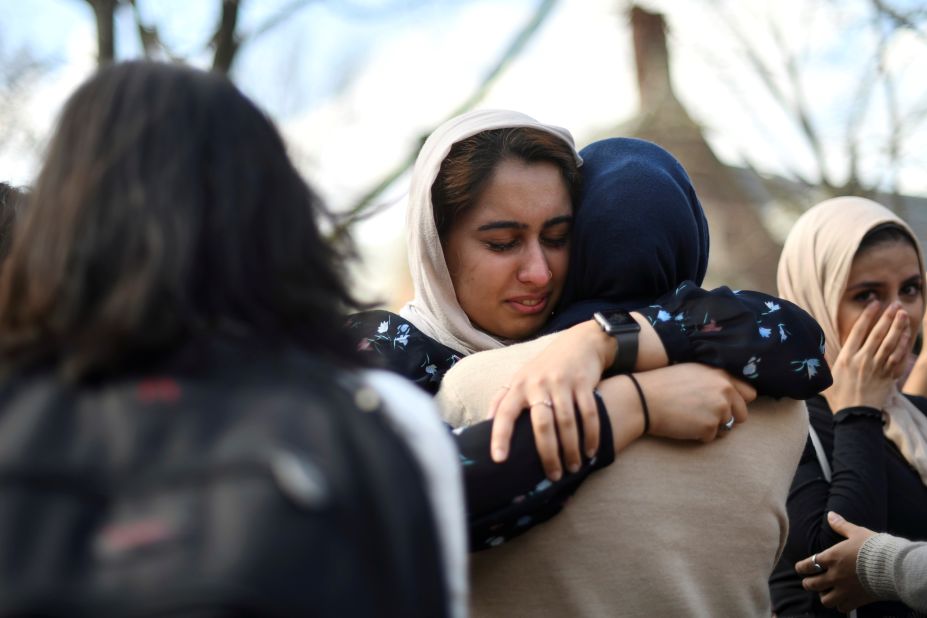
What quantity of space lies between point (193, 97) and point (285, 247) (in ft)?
0.70

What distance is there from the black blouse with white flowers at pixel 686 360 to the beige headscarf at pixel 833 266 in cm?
135

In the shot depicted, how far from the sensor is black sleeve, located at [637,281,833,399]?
6.13ft

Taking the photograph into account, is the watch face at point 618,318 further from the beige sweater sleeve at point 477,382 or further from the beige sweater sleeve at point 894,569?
the beige sweater sleeve at point 894,569

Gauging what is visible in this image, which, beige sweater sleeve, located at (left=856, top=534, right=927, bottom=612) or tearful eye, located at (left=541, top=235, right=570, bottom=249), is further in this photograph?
beige sweater sleeve, located at (left=856, top=534, right=927, bottom=612)

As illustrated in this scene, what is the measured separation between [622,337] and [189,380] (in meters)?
0.94

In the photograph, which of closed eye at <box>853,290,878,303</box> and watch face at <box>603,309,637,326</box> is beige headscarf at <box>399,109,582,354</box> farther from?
closed eye at <box>853,290,878,303</box>

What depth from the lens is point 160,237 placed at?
1.11m

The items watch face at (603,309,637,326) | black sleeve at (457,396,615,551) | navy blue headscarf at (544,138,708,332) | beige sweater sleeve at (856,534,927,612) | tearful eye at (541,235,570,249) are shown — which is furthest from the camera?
beige sweater sleeve at (856,534,927,612)

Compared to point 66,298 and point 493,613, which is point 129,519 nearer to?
point 66,298

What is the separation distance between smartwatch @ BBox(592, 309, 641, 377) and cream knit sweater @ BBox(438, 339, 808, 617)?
131mm

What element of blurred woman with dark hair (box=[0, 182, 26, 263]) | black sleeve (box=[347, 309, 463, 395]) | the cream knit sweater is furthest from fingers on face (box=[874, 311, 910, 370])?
blurred woman with dark hair (box=[0, 182, 26, 263])

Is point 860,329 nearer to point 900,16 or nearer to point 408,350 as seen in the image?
point 408,350

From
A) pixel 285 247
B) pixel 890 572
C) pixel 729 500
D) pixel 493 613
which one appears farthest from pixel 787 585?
pixel 285 247

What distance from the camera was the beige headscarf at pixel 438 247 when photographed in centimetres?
233
